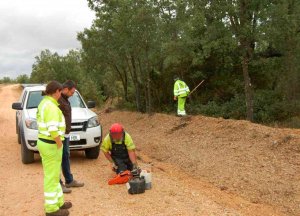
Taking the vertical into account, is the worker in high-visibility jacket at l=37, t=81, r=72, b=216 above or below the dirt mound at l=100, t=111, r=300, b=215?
above

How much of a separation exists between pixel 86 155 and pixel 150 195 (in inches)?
157

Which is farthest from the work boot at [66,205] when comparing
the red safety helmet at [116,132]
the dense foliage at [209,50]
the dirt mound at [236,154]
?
the dense foliage at [209,50]

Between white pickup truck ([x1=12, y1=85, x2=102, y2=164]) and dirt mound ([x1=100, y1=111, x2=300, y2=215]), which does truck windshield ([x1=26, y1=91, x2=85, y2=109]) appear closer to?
white pickup truck ([x1=12, y1=85, x2=102, y2=164])

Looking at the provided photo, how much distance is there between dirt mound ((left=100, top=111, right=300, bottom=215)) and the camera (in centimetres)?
926

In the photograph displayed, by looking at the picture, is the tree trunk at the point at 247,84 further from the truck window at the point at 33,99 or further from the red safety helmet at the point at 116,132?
the red safety helmet at the point at 116,132

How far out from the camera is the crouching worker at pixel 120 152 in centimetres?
830

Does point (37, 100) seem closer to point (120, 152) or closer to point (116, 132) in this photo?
point (120, 152)

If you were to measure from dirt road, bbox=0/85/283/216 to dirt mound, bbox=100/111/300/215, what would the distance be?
1.73 ft

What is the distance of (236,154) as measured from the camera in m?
11.6

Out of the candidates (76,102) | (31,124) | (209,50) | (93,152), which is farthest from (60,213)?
(209,50)

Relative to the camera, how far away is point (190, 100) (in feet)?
76.9

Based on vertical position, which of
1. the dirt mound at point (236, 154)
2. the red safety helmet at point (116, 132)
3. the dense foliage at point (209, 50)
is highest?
the dense foliage at point (209, 50)

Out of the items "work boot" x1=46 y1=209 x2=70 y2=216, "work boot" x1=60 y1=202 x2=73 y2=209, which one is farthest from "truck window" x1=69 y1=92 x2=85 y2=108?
"work boot" x1=46 y1=209 x2=70 y2=216

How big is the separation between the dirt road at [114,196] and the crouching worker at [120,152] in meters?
0.25
